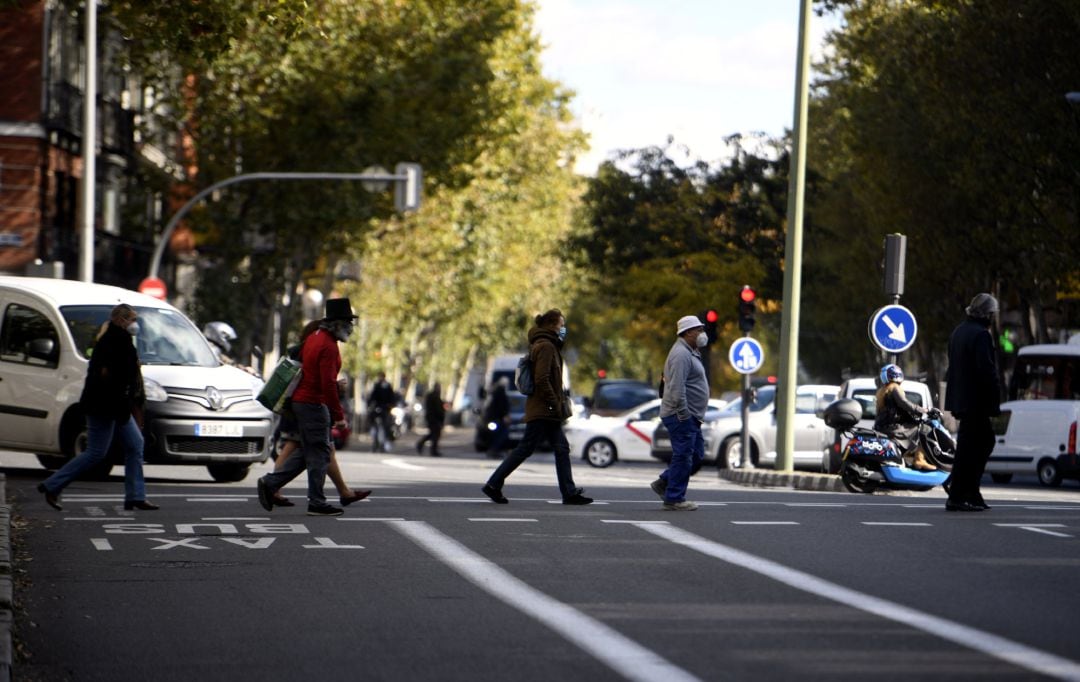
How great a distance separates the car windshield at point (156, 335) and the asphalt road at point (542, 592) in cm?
402

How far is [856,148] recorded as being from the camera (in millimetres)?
46375

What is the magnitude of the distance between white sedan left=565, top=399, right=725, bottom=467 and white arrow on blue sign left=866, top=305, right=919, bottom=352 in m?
12.7

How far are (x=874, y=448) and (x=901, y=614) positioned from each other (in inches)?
499

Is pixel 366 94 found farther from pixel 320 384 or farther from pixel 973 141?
pixel 320 384

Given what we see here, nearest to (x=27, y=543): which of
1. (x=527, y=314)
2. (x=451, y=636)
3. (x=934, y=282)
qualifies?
(x=451, y=636)

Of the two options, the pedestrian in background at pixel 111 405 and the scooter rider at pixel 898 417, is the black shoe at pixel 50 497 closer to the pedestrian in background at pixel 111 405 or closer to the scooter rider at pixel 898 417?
the pedestrian in background at pixel 111 405

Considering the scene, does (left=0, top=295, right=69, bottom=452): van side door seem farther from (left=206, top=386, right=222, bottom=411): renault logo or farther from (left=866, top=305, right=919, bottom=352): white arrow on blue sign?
(left=866, top=305, right=919, bottom=352): white arrow on blue sign

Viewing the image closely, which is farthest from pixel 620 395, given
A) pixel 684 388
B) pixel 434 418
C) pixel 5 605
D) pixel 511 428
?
pixel 5 605

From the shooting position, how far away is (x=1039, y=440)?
97.2 feet

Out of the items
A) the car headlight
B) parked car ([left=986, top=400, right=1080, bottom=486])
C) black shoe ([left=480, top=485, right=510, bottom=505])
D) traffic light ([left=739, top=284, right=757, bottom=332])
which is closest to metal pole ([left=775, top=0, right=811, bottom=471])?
traffic light ([left=739, top=284, right=757, bottom=332])

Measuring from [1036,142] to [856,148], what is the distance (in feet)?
33.8

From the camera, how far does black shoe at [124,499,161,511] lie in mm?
16828

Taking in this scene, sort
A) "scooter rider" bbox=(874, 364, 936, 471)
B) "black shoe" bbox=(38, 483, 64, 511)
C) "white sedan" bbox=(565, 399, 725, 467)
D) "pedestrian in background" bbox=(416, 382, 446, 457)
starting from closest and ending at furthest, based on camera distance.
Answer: "black shoe" bbox=(38, 483, 64, 511) → "scooter rider" bbox=(874, 364, 936, 471) → "white sedan" bbox=(565, 399, 725, 467) → "pedestrian in background" bbox=(416, 382, 446, 457)

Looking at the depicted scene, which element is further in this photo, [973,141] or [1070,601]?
[973,141]
